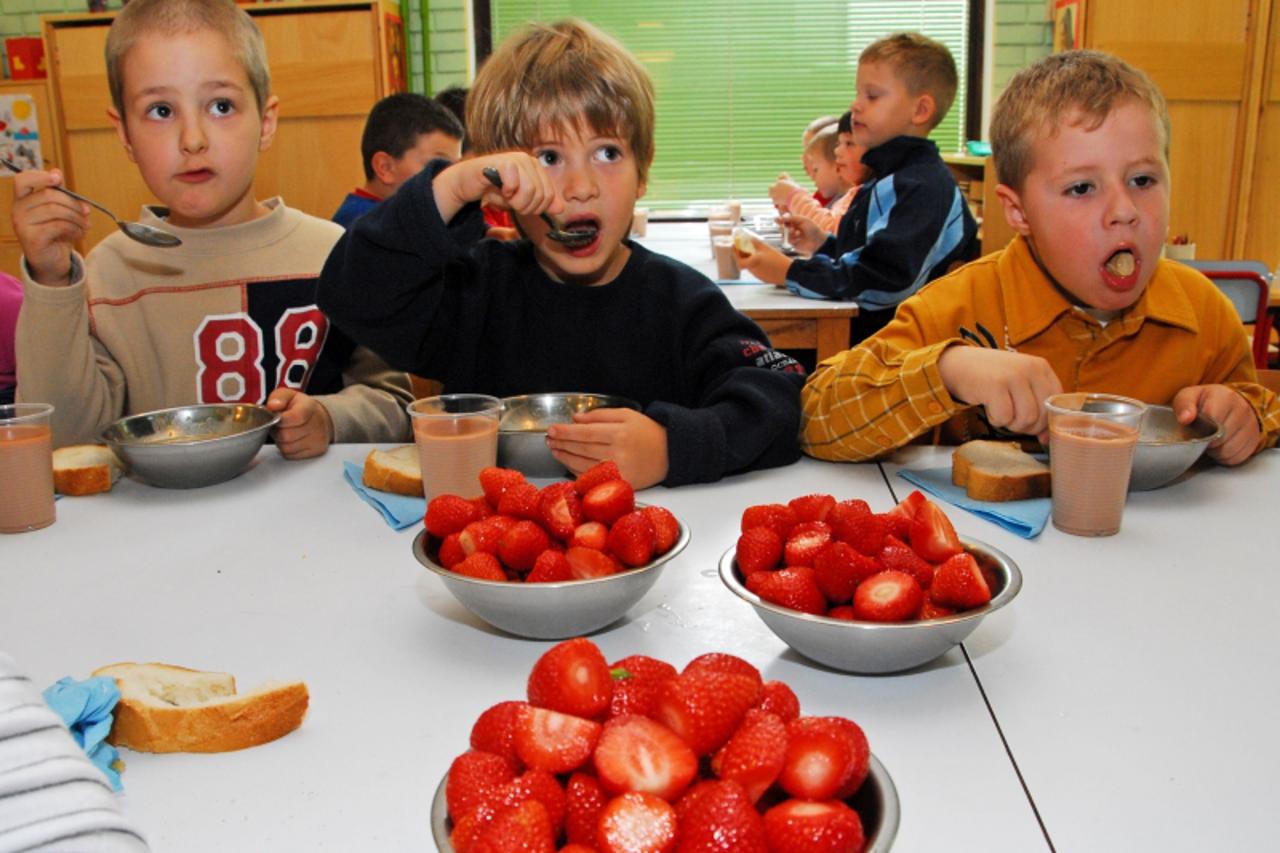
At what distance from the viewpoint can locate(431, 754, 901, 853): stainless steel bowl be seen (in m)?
0.49

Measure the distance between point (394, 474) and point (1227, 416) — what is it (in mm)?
1035

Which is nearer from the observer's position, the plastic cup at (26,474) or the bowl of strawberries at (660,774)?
the bowl of strawberries at (660,774)

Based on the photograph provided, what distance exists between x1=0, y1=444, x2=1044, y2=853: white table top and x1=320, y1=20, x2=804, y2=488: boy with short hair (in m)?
0.10

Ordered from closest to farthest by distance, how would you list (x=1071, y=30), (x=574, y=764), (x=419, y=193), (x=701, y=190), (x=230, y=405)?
1. (x=574, y=764)
2. (x=419, y=193)
3. (x=230, y=405)
4. (x=1071, y=30)
5. (x=701, y=190)

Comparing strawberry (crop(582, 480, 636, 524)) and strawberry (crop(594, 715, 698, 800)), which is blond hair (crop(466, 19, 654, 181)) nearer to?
strawberry (crop(582, 480, 636, 524))

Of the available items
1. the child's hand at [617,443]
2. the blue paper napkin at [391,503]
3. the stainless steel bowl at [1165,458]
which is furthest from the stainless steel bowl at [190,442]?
the stainless steel bowl at [1165,458]

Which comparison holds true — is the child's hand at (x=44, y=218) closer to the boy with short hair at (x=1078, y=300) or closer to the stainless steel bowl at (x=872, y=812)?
the boy with short hair at (x=1078, y=300)

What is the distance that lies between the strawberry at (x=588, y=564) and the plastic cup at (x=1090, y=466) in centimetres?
55

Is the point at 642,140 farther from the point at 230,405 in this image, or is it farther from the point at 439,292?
the point at 230,405

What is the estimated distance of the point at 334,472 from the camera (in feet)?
4.43

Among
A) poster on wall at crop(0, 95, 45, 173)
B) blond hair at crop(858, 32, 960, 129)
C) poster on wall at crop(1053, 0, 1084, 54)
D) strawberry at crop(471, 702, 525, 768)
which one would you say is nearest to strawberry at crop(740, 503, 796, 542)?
strawberry at crop(471, 702, 525, 768)

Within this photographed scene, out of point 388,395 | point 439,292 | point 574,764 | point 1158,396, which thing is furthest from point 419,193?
point 1158,396

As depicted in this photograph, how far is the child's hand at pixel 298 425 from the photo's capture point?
1.38 m

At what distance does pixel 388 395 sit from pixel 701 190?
4.71 metres
